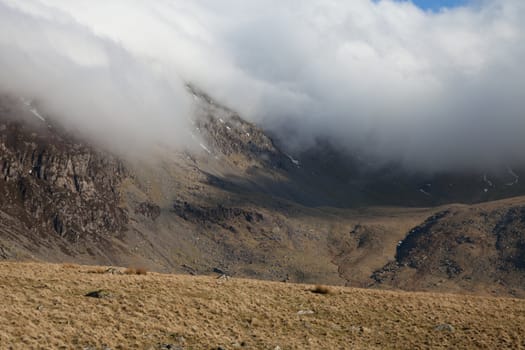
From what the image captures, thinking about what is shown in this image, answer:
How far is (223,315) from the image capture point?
48281 millimetres

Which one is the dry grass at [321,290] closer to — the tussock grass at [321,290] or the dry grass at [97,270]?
the tussock grass at [321,290]

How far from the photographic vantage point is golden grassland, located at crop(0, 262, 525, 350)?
40.8 m

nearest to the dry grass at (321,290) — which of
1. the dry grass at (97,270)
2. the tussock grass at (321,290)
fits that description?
the tussock grass at (321,290)

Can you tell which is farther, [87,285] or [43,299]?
[87,285]

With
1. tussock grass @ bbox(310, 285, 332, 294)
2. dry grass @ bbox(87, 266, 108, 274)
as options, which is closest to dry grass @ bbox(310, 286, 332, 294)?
tussock grass @ bbox(310, 285, 332, 294)

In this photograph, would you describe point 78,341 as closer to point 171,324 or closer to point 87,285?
point 171,324

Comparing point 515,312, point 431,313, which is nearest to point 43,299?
point 431,313

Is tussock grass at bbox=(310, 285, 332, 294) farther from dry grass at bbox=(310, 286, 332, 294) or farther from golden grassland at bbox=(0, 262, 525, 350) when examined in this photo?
golden grassland at bbox=(0, 262, 525, 350)

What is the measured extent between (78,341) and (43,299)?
9072 mm

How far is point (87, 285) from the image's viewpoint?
52094 mm

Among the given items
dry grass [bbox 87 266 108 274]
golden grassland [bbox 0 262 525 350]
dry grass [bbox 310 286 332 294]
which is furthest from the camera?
dry grass [bbox 87 266 108 274]

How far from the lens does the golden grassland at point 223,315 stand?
134 feet

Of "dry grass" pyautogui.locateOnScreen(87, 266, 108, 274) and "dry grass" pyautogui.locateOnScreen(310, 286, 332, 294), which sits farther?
"dry grass" pyautogui.locateOnScreen(87, 266, 108, 274)

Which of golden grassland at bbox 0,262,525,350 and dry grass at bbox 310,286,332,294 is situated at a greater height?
dry grass at bbox 310,286,332,294
